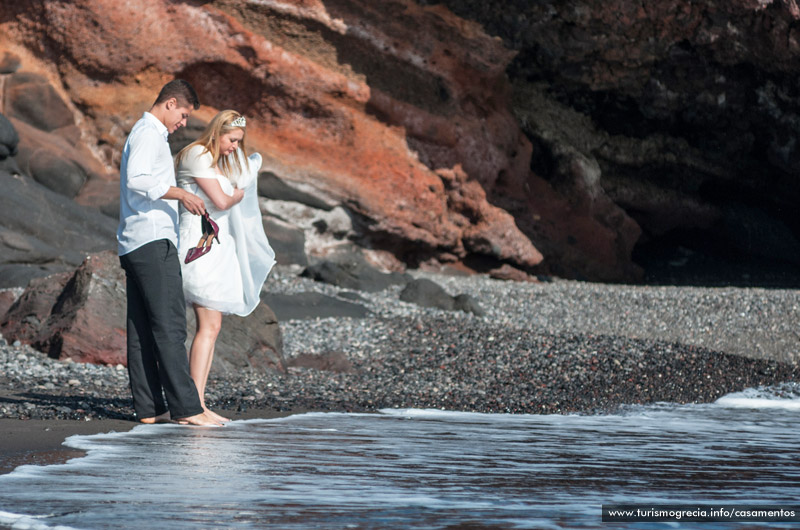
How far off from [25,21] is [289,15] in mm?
4778

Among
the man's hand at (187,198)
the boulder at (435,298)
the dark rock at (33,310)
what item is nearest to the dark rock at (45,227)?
the dark rock at (33,310)

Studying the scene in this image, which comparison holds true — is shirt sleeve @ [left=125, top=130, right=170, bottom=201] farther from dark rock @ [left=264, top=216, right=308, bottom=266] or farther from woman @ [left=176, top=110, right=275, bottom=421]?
dark rock @ [left=264, top=216, right=308, bottom=266]

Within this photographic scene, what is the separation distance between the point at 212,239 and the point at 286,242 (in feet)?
37.6

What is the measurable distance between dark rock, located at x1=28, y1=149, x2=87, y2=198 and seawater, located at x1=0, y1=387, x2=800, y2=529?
11.0 meters

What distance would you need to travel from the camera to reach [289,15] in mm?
17797

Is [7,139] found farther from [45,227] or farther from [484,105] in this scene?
[484,105]

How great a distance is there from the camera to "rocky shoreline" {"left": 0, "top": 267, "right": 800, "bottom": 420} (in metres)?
6.78

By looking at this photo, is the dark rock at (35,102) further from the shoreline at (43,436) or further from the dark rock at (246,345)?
the shoreline at (43,436)

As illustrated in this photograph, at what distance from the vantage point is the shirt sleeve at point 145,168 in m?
4.98

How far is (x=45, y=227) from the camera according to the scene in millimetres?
13992

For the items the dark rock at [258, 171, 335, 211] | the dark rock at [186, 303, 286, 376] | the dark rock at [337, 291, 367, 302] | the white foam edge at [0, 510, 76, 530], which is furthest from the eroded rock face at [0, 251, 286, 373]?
the dark rock at [258, 171, 335, 211]

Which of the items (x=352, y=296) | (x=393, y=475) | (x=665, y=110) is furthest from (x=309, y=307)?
(x=665, y=110)

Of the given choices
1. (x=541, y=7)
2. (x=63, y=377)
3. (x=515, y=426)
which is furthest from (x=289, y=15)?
(x=515, y=426)

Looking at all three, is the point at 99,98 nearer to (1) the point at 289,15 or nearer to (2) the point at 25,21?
(2) the point at 25,21
